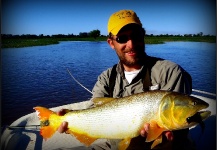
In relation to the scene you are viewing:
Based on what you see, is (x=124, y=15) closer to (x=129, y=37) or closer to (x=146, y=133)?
(x=129, y=37)

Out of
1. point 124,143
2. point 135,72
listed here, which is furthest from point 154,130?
point 135,72

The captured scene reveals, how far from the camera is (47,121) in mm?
1692

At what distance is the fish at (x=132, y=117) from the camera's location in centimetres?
138

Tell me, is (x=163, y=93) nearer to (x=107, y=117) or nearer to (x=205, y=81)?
(x=107, y=117)

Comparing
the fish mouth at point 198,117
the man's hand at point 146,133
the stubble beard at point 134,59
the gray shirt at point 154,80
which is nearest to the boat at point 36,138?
the gray shirt at point 154,80

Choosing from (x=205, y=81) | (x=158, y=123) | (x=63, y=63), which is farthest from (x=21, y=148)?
(x=63, y=63)

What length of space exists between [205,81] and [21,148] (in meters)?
8.44

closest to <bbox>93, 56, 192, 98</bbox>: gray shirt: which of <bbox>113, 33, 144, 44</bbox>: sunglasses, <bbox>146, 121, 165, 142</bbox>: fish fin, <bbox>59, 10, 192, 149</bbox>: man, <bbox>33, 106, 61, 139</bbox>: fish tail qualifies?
<bbox>59, 10, 192, 149</bbox>: man

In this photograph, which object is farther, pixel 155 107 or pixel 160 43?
pixel 160 43

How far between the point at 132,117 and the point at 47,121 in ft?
1.85

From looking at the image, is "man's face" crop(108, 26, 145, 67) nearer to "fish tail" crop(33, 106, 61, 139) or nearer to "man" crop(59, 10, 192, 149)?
"man" crop(59, 10, 192, 149)

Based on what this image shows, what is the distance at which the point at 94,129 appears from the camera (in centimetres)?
159

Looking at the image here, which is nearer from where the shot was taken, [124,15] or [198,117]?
[198,117]

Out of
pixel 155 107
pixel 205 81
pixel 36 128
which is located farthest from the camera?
pixel 205 81
